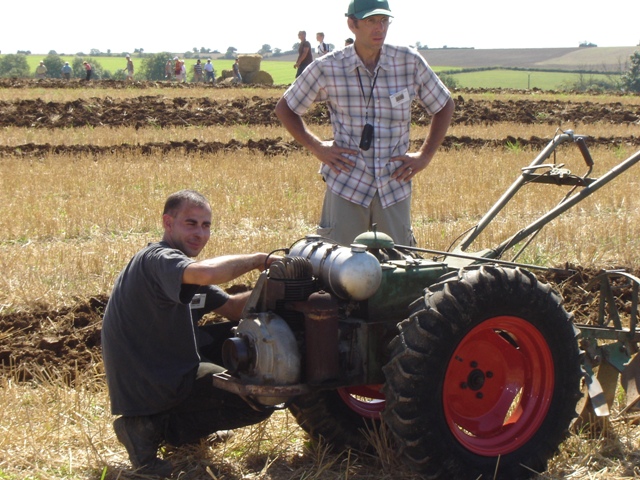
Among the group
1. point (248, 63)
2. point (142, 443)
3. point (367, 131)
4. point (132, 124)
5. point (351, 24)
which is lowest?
point (142, 443)

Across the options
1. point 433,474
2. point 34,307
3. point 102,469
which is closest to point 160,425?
point 102,469

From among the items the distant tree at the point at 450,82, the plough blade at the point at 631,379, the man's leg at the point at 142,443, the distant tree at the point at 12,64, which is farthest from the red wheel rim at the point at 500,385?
the distant tree at the point at 12,64

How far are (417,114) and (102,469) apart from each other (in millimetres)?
17668

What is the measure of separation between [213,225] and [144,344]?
217 inches

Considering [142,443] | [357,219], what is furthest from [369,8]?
[142,443]

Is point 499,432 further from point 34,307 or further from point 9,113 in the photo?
point 9,113

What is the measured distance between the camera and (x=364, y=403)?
13.8 ft

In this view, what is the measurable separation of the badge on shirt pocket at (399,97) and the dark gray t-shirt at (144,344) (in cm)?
164

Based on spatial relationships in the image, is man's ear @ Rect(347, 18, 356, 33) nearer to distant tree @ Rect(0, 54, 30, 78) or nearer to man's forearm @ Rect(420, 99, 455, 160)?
man's forearm @ Rect(420, 99, 455, 160)

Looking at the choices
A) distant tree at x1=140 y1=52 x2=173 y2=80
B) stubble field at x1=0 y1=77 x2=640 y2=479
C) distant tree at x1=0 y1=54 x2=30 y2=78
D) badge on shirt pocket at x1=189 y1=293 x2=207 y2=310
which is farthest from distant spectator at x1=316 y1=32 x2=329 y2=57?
distant tree at x1=0 y1=54 x2=30 y2=78

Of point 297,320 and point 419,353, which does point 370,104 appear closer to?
point 297,320

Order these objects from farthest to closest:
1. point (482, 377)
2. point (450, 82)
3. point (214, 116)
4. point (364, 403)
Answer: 1. point (450, 82)
2. point (214, 116)
3. point (364, 403)
4. point (482, 377)

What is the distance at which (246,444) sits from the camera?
417 cm

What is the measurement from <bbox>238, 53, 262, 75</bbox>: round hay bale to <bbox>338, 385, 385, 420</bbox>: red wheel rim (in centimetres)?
3789
